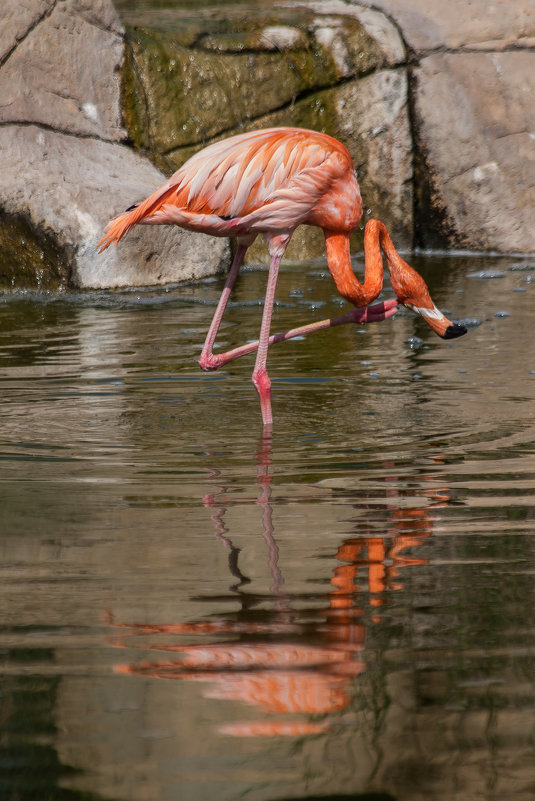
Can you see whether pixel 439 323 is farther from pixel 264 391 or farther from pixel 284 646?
pixel 284 646

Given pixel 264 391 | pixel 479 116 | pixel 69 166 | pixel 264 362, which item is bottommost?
pixel 264 391

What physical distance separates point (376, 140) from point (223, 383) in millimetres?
5602

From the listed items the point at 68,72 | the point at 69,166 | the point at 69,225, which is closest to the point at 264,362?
the point at 69,225

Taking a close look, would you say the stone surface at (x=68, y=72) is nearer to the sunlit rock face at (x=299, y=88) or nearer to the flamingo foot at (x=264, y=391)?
the sunlit rock face at (x=299, y=88)

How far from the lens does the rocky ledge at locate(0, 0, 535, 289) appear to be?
9.56m

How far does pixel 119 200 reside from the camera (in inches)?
336

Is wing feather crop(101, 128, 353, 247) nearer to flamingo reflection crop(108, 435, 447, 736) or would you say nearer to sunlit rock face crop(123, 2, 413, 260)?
flamingo reflection crop(108, 435, 447, 736)

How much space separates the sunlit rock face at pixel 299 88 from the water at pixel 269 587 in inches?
198

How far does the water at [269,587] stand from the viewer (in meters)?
1.79

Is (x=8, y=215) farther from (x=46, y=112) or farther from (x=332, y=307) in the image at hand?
(x=332, y=307)

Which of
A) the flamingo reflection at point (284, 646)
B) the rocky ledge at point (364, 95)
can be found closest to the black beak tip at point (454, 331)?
the flamingo reflection at point (284, 646)

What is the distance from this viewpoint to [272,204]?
501 cm

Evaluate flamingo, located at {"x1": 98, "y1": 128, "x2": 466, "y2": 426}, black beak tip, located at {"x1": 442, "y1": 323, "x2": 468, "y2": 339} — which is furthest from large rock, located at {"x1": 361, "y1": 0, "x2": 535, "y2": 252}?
black beak tip, located at {"x1": 442, "y1": 323, "x2": 468, "y2": 339}

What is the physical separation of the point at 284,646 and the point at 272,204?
3.08m
